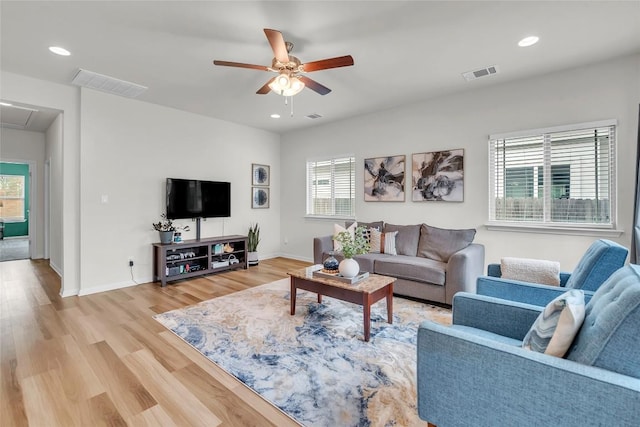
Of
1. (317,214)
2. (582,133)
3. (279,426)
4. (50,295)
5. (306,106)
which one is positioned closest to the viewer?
(279,426)

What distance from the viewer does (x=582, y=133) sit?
3340 mm

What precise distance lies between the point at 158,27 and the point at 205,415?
9.88 ft

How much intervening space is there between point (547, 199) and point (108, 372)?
4710 millimetres

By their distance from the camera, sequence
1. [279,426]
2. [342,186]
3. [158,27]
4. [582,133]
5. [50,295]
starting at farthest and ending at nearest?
[342,186] → [50,295] → [582,133] → [158,27] → [279,426]

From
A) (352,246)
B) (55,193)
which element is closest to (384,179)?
(352,246)

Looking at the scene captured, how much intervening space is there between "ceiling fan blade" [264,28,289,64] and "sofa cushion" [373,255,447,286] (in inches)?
103

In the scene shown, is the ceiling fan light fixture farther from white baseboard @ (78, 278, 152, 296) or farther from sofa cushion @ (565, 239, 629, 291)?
white baseboard @ (78, 278, 152, 296)

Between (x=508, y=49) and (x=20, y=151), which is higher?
(x=508, y=49)

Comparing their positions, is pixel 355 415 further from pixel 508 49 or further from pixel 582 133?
pixel 582 133

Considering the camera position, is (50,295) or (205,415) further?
(50,295)

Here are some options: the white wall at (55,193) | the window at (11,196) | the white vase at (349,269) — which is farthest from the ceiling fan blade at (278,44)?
the window at (11,196)

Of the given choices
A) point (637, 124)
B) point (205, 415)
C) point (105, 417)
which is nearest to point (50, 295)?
point (105, 417)

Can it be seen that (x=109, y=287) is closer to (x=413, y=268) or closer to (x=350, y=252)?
(x=350, y=252)

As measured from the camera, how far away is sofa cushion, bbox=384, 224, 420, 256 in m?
4.17
